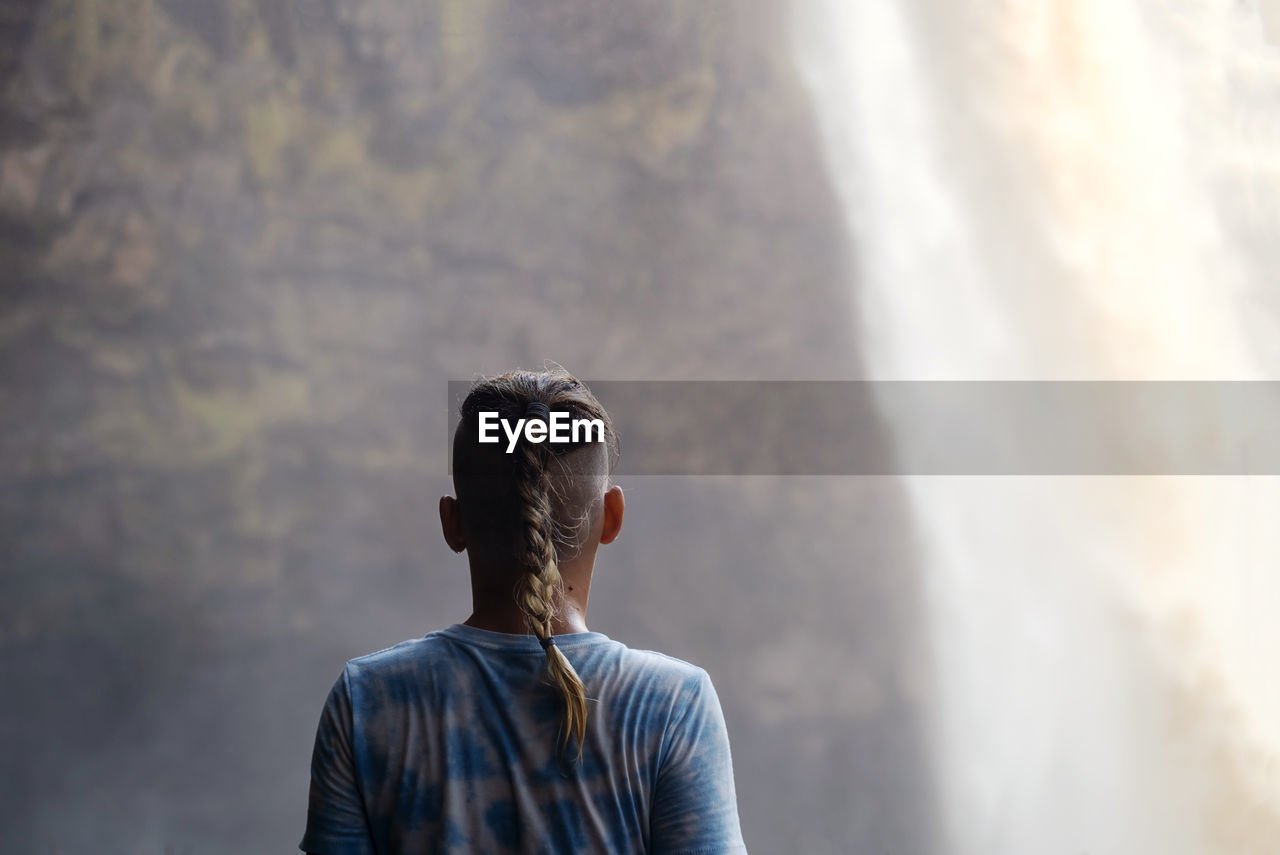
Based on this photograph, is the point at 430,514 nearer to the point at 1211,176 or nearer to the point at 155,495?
the point at 155,495

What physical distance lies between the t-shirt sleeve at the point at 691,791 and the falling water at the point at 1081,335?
2327 millimetres

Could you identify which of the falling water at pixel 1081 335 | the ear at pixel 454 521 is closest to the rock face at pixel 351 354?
the falling water at pixel 1081 335

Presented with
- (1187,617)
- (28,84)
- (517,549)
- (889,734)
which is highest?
(28,84)

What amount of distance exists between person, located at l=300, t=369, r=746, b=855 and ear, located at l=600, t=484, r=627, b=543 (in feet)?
0.29

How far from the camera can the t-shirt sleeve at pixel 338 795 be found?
2.71ft

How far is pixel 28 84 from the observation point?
278 cm

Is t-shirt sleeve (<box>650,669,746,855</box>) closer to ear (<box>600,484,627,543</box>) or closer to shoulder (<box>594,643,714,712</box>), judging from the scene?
shoulder (<box>594,643,714,712</box>)

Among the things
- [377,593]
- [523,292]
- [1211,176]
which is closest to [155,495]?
[377,593]

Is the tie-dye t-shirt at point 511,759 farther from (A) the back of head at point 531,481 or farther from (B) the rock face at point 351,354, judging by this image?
(B) the rock face at point 351,354

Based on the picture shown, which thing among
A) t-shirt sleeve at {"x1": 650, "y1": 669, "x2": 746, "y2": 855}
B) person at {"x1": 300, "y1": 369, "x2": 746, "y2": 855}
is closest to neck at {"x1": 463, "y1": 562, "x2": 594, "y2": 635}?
person at {"x1": 300, "y1": 369, "x2": 746, "y2": 855}

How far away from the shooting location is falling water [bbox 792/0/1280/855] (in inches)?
117

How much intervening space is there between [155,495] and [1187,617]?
3036 millimetres

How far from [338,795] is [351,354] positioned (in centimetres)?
217

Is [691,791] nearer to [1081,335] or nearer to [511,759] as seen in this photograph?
[511,759]
